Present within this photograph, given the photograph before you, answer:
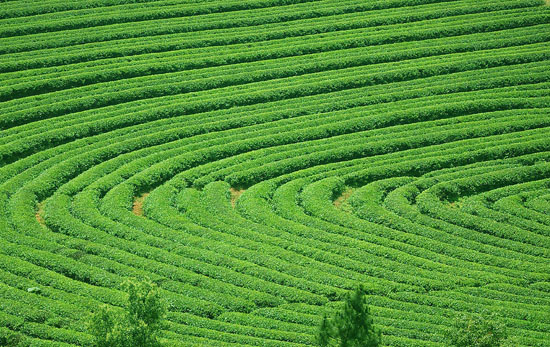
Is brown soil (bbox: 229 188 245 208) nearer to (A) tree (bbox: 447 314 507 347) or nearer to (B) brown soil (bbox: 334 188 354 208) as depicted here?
(B) brown soil (bbox: 334 188 354 208)

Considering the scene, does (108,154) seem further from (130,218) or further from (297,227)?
(297,227)

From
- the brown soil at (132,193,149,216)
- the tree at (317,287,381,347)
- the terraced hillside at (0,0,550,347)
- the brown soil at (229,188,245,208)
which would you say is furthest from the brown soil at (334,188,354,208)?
the tree at (317,287,381,347)

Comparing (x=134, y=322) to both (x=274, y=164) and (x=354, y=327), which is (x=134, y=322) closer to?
(x=354, y=327)

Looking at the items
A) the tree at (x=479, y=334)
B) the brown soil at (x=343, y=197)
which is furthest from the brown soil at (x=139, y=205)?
the tree at (x=479, y=334)

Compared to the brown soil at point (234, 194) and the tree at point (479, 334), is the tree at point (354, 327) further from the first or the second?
the brown soil at point (234, 194)

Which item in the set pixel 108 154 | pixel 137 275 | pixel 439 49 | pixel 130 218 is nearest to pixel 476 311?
pixel 137 275
